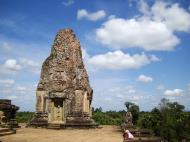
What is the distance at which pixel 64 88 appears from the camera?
26.4 m

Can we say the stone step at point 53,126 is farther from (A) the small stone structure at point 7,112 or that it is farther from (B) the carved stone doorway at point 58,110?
(A) the small stone structure at point 7,112

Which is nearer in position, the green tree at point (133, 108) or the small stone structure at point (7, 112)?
the small stone structure at point (7, 112)

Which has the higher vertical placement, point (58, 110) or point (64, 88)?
point (64, 88)

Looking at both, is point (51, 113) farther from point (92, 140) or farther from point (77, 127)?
point (92, 140)

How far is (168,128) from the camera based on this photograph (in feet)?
60.3

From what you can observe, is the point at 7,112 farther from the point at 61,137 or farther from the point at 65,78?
the point at 61,137

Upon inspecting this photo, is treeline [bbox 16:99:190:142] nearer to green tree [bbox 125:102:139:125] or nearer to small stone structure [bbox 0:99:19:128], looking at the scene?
green tree [bbox 125:102:139:125]

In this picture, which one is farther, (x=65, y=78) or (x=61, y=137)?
(x=65, y=78)

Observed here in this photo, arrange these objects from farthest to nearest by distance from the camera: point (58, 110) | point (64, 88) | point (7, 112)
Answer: point (58, 110)
point (64, 88)
point (7, 112)

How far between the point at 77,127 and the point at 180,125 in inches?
358

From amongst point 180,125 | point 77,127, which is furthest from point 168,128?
point 77,127

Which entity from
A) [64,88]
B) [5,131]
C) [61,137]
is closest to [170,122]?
[61,137]

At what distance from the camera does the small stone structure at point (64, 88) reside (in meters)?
26.0

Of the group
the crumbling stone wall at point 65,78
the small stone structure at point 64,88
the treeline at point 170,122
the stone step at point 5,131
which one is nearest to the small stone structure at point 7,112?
the stone step at point 5,131
